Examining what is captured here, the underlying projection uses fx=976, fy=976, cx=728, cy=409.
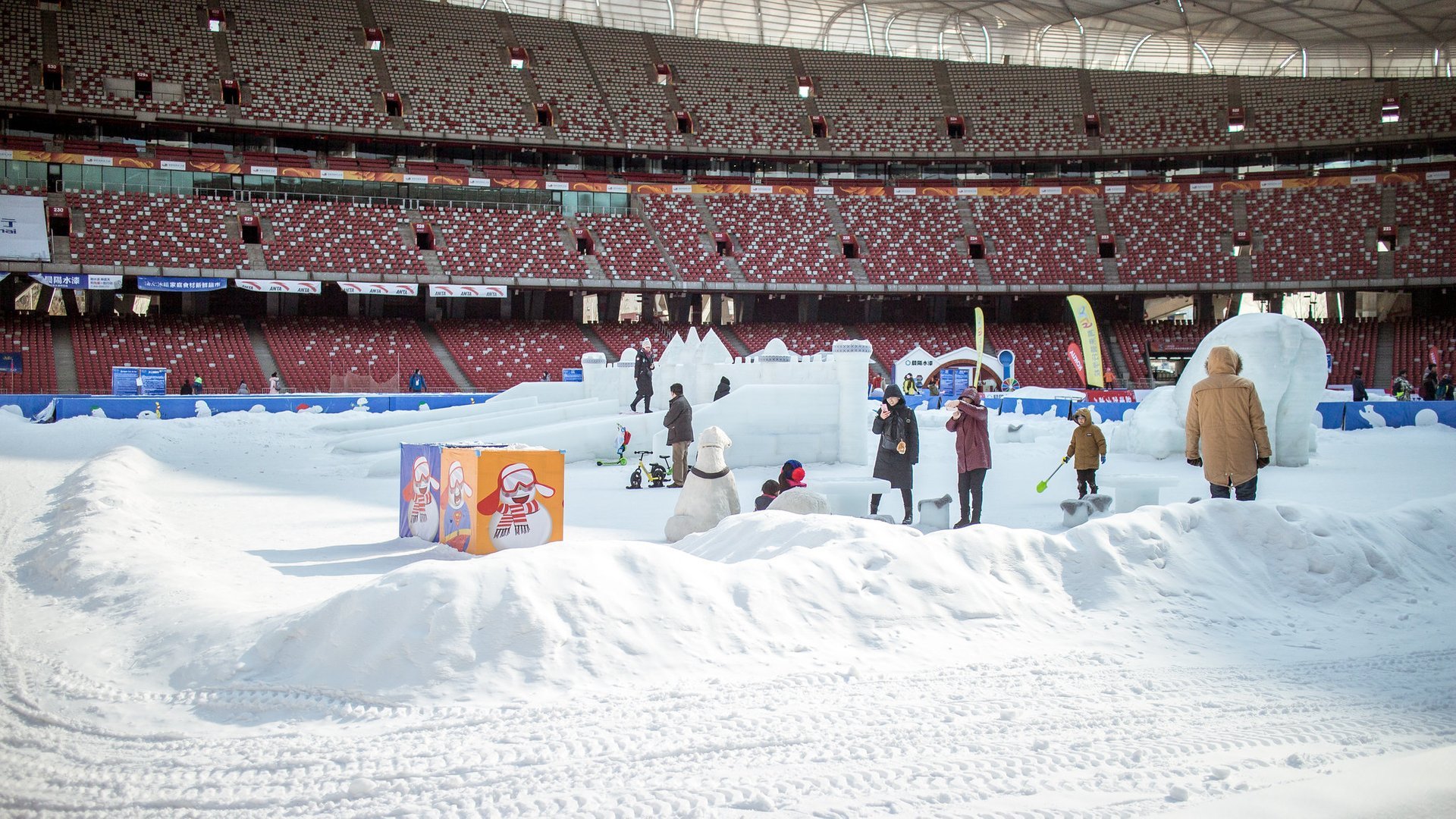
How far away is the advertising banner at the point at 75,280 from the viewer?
3534 centimetres

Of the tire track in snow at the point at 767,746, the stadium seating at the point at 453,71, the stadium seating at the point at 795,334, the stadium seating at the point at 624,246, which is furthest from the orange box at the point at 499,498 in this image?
the stadium seating at the point at 453,71

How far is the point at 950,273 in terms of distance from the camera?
4412 cm

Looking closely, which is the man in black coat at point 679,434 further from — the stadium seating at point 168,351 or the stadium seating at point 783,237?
the stadium seating at point 783,237

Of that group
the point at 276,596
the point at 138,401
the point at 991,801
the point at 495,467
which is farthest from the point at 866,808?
the point at 138,401

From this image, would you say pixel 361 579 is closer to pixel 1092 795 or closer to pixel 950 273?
pixel 1092 795

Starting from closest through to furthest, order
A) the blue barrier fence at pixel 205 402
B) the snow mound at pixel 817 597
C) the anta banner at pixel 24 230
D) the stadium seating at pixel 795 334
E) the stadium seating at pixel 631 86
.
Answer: the snow mound at pixel 817 597 < the blue barrier fence at pixel 205 402 < the anta banner at pixel 24 230 < the stadium seating at pixel 795 334 < the stadium seating at pixel 631 86

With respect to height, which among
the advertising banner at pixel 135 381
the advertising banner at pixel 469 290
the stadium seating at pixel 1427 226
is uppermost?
the stadium seating at pixel 1427 226

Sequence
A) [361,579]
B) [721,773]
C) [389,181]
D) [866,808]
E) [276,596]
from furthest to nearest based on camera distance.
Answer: [389,181], [361,579], [276,596], [721,773], [866,808]

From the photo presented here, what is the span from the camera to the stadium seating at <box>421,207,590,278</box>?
41344 mm

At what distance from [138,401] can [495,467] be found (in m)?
21.5

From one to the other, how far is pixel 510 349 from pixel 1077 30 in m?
32.9

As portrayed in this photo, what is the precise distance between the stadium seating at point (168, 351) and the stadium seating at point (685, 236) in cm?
Result: 1792

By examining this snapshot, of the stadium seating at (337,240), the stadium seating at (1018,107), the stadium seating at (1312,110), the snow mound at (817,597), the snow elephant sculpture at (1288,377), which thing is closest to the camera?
the snow mound at (817,597)

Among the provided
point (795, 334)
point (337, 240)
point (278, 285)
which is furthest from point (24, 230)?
point (795, 334)
